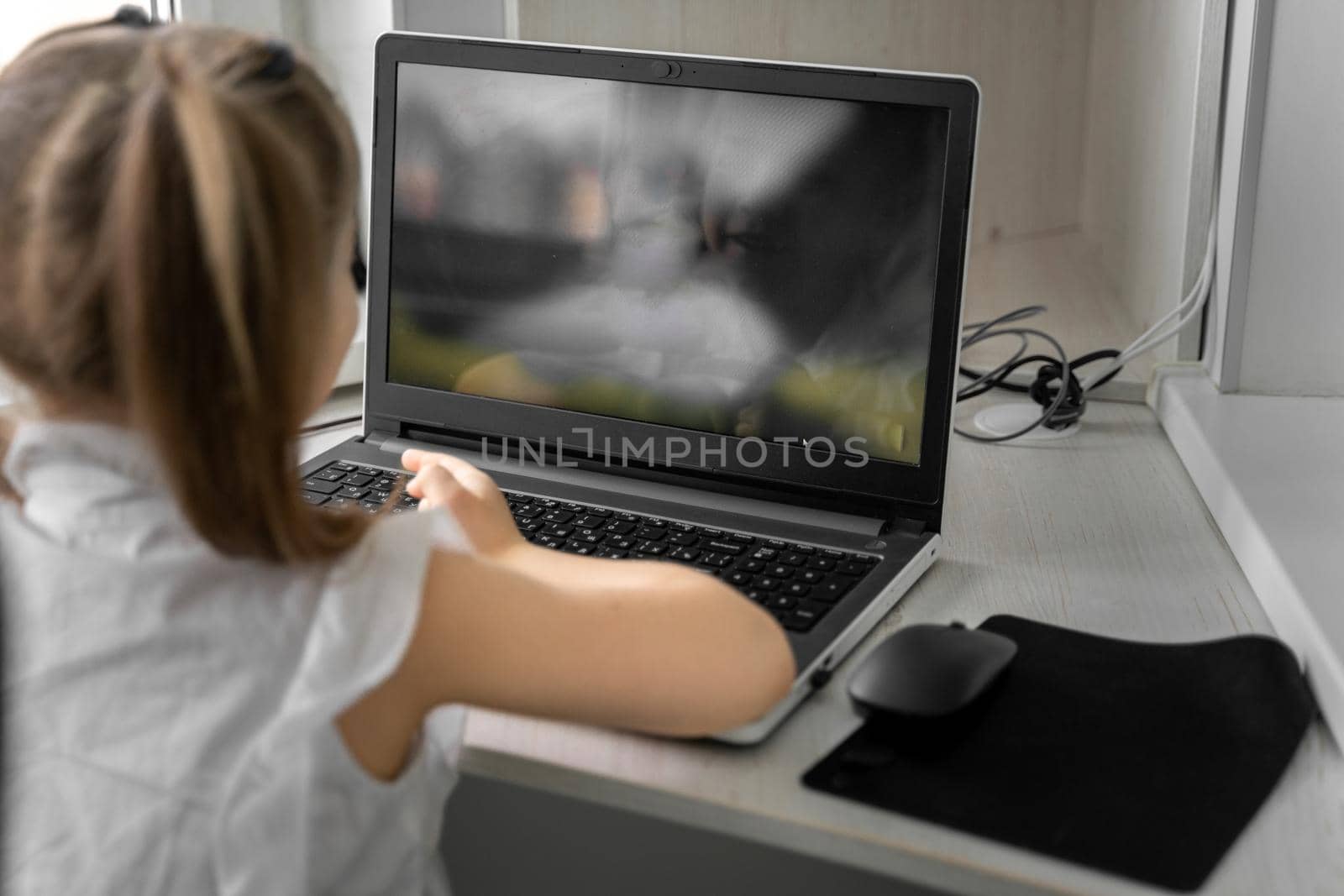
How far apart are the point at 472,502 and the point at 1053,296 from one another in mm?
886

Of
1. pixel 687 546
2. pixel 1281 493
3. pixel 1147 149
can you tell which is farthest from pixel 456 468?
pixel 1147 149

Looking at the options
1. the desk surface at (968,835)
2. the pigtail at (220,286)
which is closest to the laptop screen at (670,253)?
the desk surface at (968,835)

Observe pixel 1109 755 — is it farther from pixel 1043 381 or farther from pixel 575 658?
pixel 1043 381

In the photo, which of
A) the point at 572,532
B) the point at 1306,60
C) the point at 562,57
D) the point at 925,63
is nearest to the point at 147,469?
the point at 572,532

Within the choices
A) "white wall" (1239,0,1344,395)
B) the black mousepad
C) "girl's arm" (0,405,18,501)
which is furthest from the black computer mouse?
"white wall" (1239,0,1344,395)

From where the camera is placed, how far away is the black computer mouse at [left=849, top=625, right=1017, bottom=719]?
0.54m

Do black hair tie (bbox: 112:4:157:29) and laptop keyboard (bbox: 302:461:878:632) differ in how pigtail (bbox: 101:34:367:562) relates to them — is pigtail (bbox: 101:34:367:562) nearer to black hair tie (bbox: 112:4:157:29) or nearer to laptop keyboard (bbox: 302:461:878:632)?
black hair tie (bbox: 112:4:157:29)

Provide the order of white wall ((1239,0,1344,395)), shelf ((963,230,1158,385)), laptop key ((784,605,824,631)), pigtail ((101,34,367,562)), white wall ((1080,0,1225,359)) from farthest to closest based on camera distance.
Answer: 1. shelf ((963,230,1158,385))
2. white wall ((1080,0,1225,359))
3. white wall ((1239,0,1344,395))
4. laptop key ((784,605,824,631))
5. pigtail ((101,34,367,562))

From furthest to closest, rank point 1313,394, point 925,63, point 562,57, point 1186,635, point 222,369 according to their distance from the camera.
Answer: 1. point 925,63
2. point 1313,394
3. point 562,57
4. point 1186,635
5. point 222,369

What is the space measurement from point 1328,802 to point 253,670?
0.43m

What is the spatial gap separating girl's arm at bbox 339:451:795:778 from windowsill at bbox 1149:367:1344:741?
0.89 ft

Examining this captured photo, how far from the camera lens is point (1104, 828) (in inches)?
19.3

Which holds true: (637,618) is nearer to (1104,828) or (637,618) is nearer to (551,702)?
(551,702)

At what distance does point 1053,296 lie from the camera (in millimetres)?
1369
